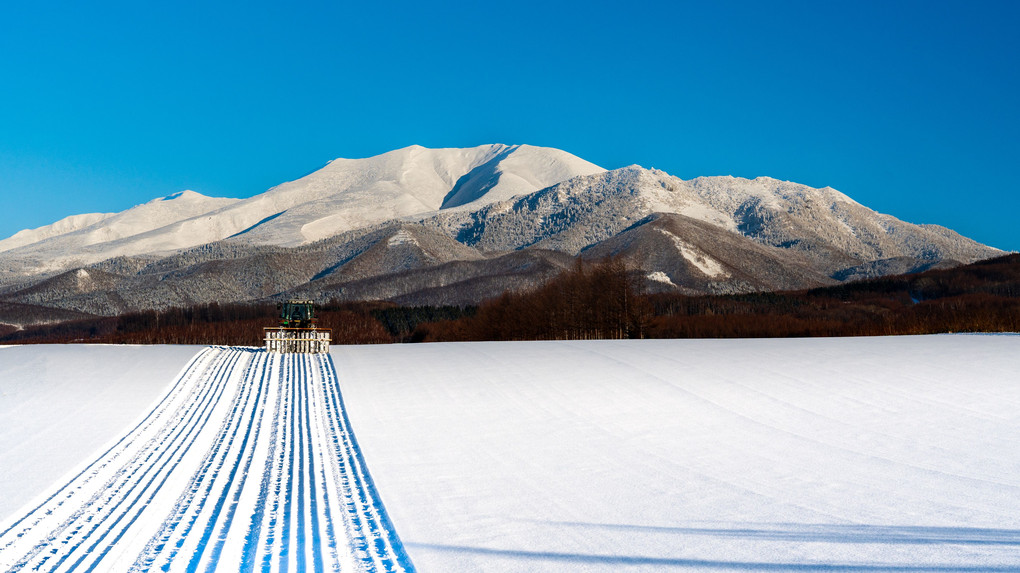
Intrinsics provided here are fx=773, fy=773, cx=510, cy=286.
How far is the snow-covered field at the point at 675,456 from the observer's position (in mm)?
7824

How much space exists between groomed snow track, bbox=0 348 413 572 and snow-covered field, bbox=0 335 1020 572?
0.43 metres

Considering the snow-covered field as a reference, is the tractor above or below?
above

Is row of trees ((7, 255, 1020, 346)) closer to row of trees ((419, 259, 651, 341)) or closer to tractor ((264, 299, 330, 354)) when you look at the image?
row of trees ((419, 259, 651, 341))

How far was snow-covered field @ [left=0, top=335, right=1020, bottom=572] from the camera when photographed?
7.82 meters

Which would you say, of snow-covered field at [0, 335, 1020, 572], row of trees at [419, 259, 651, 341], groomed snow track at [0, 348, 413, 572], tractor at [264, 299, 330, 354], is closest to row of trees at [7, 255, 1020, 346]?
row of trees at [419, 259, 651, 341]

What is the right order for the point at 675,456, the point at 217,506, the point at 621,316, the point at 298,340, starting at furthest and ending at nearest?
the point at 621,316 < the point at 298,340 < the point at 675,456 < the point at 217,506

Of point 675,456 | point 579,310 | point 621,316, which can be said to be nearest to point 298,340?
point 675,456

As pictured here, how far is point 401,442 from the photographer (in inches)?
530

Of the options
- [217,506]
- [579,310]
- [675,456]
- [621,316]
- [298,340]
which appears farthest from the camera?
[579,310]

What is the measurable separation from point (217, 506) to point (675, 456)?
22.6ft

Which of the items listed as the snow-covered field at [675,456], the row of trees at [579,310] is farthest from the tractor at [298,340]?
the row of trees at [579,310]

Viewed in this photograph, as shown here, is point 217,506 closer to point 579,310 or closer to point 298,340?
point 298,340

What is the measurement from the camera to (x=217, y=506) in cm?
923

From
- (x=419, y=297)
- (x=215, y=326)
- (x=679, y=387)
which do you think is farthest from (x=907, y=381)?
(x=419, y=297)
